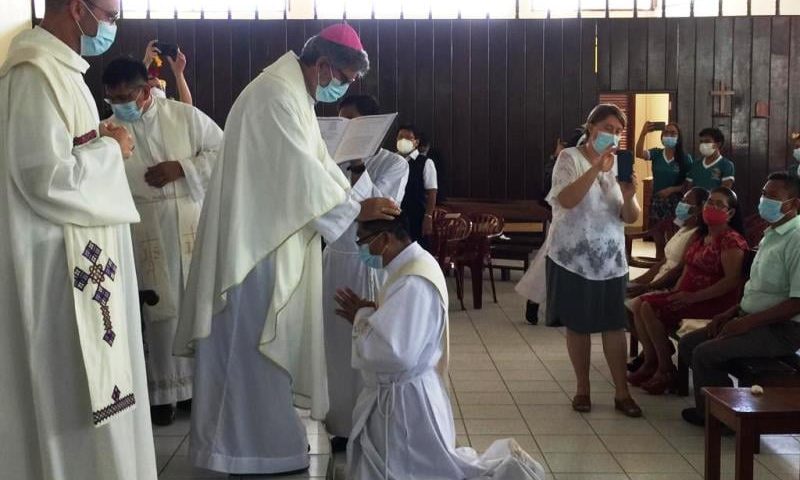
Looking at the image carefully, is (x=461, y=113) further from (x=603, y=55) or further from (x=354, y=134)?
(x=354, y=134)

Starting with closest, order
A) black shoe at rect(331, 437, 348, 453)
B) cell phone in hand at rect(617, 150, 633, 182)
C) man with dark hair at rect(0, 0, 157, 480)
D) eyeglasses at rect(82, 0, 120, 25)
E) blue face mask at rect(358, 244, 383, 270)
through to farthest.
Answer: man with dark hair at rect(0, 0, 157, 480) < eyeglasses at rect(82, 0, 120, 25) < blue face mask at rect(358, 244, 383, 270) < black shoe at rect(331, 437, 348, 453) < cell phone in hand at rect(617, 150, 633, 182)

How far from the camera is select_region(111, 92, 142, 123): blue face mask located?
433 cm

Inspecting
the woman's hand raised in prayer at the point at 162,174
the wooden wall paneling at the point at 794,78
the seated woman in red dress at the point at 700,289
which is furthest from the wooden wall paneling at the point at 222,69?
the seated woman in red dress at the point at 700,289

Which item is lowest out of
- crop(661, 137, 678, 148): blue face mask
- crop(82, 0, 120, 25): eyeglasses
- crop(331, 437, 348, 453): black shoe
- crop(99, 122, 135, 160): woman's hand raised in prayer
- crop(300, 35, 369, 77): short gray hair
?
crop(331, 437, 348, 453): black shoe

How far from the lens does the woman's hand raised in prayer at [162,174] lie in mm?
4645

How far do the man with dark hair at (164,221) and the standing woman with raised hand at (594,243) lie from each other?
1801 mm

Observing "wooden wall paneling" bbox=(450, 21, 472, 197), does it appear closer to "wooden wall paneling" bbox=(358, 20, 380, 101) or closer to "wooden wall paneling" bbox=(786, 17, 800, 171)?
"wooden wall paneling" bbox=(358, 20, 380, 101)

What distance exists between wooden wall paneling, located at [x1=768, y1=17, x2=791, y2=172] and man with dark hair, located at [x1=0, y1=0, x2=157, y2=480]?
36.6 feet

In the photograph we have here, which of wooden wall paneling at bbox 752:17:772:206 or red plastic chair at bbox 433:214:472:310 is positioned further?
wooden wall paneling at bbox 752:17:772:206

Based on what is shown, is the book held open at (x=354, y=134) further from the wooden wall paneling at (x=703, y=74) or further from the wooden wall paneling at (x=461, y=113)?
the wooden wall paneling at (x=703, y=74)

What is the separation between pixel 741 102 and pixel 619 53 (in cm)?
170

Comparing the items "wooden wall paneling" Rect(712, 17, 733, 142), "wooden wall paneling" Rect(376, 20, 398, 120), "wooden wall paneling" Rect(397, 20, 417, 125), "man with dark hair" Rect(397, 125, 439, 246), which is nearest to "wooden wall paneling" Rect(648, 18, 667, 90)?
"wooden wall paneling" Rect(712, 17, 733, 142)

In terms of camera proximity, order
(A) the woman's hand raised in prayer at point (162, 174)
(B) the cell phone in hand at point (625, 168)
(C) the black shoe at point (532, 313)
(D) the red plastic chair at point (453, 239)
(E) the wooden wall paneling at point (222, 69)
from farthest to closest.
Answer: (E) the wooden wall paneling at point (222, 69) → (D) the red plastic chair at point (453, 239) → (C) the black shoe at point (532, 313) → (B) the cell phone in hand at point (625, 168) → (A) the woman's hand raised in prayer at point (162, 174)

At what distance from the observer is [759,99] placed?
12477 millimetres
